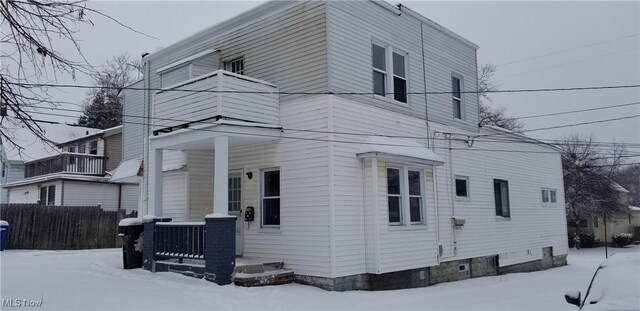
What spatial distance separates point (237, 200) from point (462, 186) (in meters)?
6.93

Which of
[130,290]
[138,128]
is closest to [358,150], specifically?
[130,290]

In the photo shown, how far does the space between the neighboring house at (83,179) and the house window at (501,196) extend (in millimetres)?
19816

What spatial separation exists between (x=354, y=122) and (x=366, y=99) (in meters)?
0.80

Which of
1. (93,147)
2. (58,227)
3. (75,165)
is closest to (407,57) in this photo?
(58,227)

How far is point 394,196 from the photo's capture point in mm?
12320

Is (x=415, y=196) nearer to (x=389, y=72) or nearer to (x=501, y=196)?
(x=389, y=72)

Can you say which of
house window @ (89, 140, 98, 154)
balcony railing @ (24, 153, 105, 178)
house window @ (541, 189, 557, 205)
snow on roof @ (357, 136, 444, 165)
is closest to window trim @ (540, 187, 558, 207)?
house window @ (541, 189, 557, 205)

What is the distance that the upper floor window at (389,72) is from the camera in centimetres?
1280

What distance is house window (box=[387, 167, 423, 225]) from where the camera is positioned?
1227 cm

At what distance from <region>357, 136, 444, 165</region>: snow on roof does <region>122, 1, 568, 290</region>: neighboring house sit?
0.16 ft

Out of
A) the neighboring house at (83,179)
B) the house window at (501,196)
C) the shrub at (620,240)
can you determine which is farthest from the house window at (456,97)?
the shrub at (620,240)

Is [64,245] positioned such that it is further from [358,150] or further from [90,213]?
Result: [358,150]

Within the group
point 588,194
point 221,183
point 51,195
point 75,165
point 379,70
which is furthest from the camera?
point 588,194

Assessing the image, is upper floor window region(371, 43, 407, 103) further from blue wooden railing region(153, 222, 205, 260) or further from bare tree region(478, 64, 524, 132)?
bare tree region(478, 64, 524, 132)
